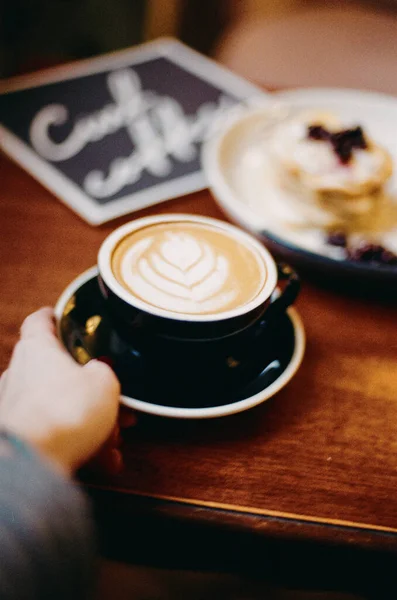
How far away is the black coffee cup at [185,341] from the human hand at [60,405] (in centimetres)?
4

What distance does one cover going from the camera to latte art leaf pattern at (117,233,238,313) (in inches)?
16.7

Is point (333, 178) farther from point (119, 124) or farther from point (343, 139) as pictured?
point (119, 124)

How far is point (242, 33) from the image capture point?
144 centimetres

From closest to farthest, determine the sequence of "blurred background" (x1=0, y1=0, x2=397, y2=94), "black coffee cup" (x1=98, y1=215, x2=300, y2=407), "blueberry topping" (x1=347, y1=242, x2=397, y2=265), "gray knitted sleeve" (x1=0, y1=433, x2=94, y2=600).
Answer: "gray knitted sleeve" (x1=0, y1=433, x2=94, y2=600) < "black coffee cup" (x1=98, y1=215, x2=300, y2=407) < "blueberry topping" (x1=347, y1=242, x2=397, y2=265) < "blurred background" (x1=0, y1=0, x2=397, y2=94)

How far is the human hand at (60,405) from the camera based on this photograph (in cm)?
35

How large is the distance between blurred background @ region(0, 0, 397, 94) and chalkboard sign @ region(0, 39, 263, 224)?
3.4 inches

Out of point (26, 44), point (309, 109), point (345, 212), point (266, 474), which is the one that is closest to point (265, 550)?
point (266, 474)

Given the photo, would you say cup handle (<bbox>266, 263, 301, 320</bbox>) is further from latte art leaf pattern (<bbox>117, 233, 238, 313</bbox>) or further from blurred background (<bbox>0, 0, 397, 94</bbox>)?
Result: blurred background (<bbox>0, 0, 397, 94</bbox>)

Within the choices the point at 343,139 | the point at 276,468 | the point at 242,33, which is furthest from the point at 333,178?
the point at 242,33

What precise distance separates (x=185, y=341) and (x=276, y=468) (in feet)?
0.36

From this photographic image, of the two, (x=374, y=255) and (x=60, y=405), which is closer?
(x=60, y=405)

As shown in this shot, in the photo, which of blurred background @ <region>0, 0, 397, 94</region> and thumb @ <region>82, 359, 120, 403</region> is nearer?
thumb @ <region>82, 359, 120, 403</region>

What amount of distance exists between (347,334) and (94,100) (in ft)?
1.71

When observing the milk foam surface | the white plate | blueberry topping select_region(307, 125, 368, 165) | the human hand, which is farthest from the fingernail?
blueberry topping select_region(307, 125, 368, 165)
